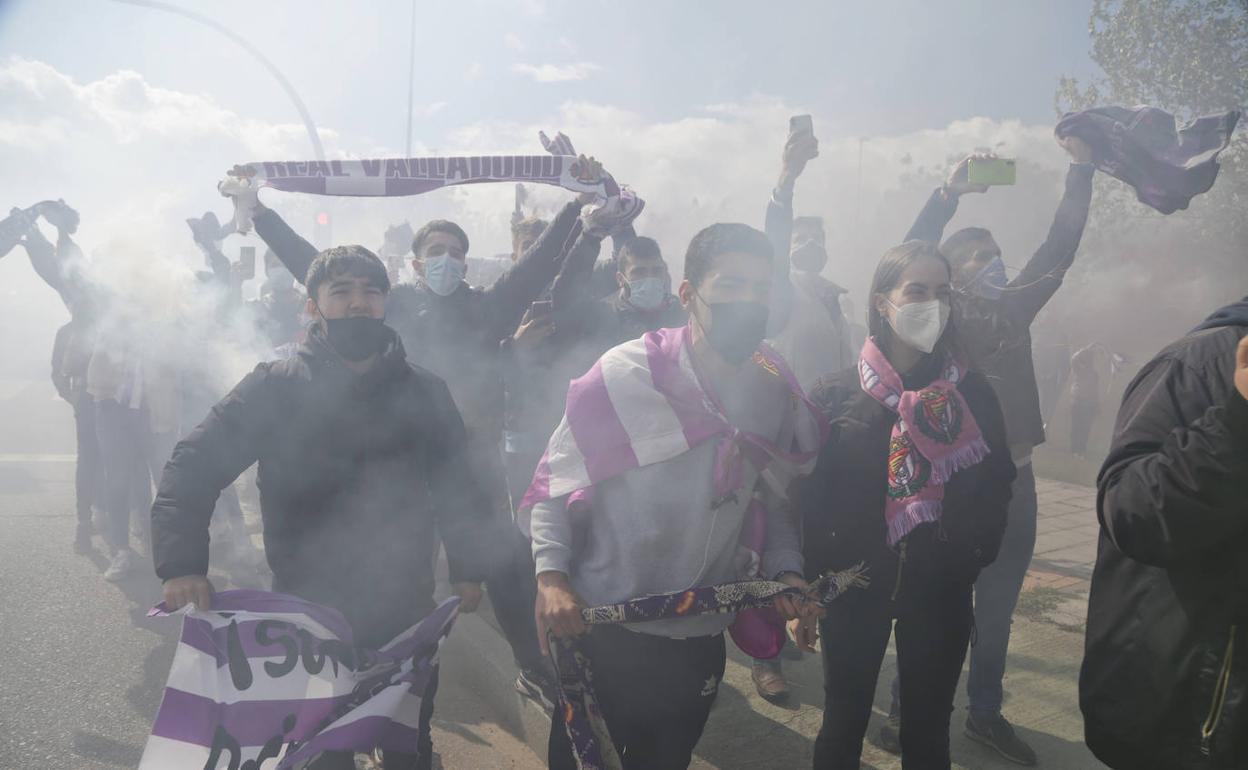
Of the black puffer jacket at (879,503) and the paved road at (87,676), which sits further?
the paved road at (87,676)

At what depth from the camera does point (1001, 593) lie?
345 cm

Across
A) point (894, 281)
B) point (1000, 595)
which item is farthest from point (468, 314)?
point (1000, 595)

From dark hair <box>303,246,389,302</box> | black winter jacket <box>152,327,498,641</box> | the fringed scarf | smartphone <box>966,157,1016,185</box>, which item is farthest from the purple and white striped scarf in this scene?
smartphone <box>966,157,1016,185</box>

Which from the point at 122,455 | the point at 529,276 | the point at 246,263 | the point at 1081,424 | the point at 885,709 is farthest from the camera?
the point at 1081,424

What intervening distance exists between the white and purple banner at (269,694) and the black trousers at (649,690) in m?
0.75

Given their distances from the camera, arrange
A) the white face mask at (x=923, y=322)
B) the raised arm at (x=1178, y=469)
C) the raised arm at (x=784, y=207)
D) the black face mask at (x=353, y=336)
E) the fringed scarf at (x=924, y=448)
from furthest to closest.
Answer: the raised arm at (x=784, y=207) < the black face mask at (x=353, y=336) < the white face mask at (x=923, y=322) < the fringed scarf at (x=924, y=448) < the raised arm at (x=1178, y=469)

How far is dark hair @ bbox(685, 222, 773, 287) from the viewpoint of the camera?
91.1 inches

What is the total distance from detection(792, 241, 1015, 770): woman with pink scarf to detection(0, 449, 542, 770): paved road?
1.73m

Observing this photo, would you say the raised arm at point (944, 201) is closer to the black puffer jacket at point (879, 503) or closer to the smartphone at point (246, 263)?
the black puffer jacket at point (879, 503)

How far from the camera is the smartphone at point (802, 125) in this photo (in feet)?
13.1

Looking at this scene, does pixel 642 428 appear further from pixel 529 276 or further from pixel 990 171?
pixel 990 171

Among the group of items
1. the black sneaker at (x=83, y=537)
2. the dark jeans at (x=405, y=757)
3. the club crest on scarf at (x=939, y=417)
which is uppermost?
the club crest on scarf at (x=939, y=417)

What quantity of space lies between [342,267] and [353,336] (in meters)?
0.25

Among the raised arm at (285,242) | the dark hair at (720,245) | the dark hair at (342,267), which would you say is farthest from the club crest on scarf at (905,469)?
the raised arm at (285,242)
